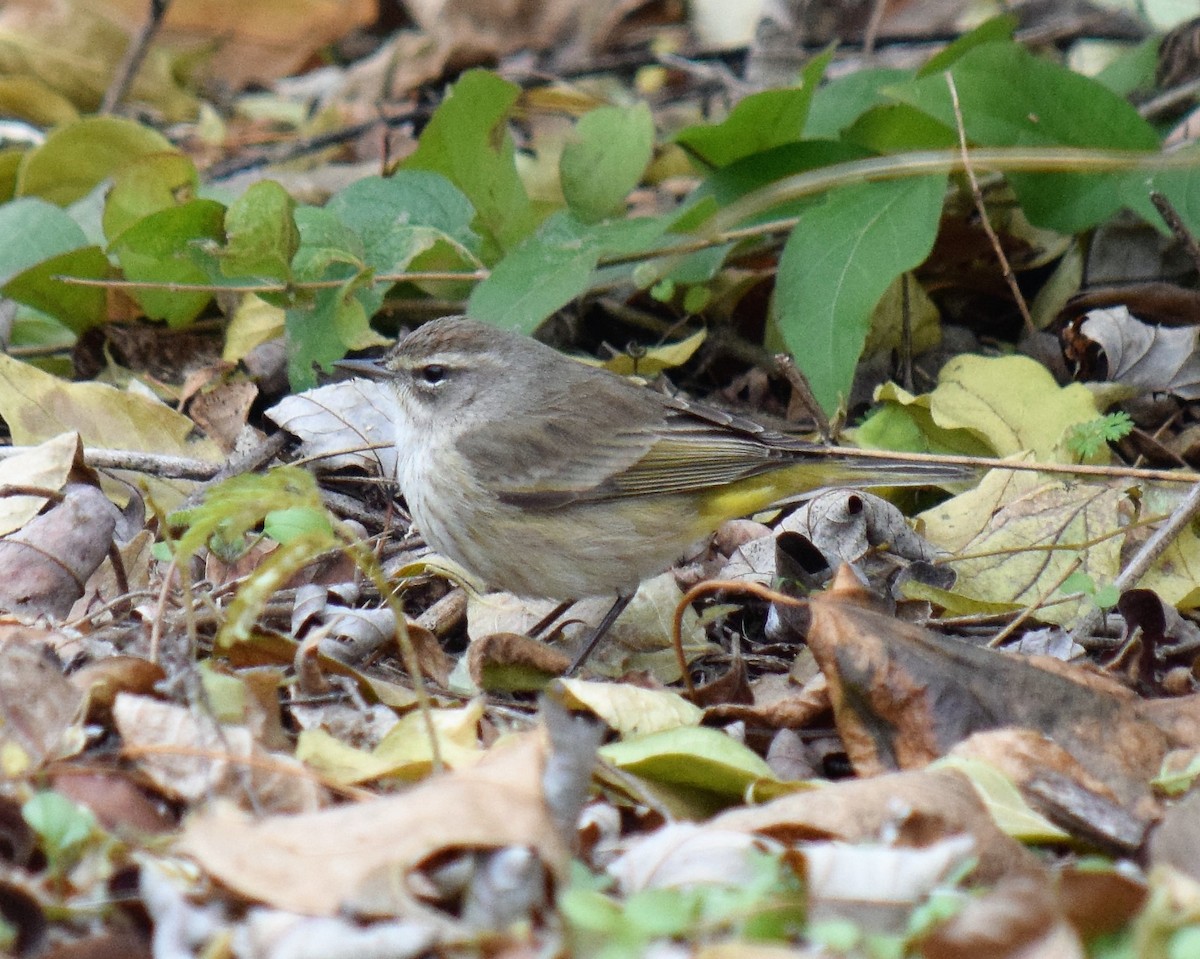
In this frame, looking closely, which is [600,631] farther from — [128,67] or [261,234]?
[128,67]

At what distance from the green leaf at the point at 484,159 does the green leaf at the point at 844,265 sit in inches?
48.5

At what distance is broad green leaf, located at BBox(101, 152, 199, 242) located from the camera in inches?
250

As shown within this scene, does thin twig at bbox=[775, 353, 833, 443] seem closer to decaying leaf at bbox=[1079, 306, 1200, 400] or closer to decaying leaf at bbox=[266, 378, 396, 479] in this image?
decaying leaf at bbox=[1079, 306, 1200, 400]

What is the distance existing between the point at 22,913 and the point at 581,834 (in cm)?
115

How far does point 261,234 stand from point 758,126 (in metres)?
2.05

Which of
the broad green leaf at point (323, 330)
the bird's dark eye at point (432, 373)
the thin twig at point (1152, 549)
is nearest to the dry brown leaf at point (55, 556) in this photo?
the broad green leaf at point (323, 330)

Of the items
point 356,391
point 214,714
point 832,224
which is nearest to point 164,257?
point 356,391

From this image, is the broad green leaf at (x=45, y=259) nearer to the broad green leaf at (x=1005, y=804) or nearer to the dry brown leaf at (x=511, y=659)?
the dry brown leaf at (x=511, y=659)

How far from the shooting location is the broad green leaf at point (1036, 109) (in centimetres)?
576

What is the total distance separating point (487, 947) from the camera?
107 inches

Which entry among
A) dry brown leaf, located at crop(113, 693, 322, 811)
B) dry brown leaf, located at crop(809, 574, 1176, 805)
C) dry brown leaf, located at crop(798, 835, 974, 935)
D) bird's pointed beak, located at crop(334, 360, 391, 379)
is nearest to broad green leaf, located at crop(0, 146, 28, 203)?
bird's pointed beak, located at crop(334, 360, 391, 379)

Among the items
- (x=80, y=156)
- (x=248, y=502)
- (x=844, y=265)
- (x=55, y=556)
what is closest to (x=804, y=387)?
(x=844, y=265)

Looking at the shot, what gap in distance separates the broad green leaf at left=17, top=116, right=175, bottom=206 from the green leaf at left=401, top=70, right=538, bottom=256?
1.71 m

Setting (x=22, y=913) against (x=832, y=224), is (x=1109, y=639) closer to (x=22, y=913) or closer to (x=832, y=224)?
(x=832, y=224)
